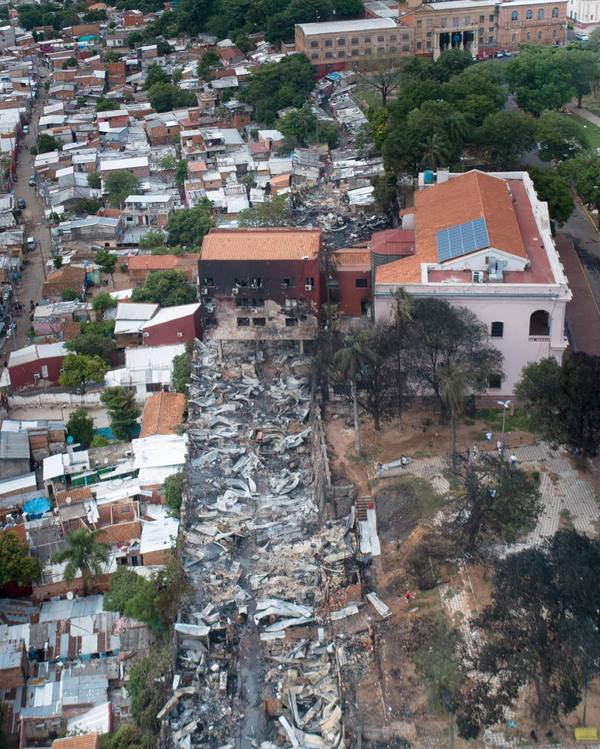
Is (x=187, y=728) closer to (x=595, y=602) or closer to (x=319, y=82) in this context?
(x=595, y=602)

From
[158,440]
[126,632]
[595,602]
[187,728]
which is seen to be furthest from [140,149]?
[595,602]

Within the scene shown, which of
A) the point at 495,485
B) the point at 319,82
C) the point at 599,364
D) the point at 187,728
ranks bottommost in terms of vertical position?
the point at 319,82

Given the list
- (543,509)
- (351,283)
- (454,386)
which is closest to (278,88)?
(351,283)

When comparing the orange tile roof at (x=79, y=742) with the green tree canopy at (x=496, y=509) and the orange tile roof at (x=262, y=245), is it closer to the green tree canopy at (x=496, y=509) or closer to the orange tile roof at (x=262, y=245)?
the green tree canopy at (x=496, y=509)

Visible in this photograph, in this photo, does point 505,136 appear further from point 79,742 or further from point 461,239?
point 79,742

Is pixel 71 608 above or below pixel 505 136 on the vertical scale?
below

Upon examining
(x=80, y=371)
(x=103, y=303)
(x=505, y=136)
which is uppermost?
(x=505, y=136)

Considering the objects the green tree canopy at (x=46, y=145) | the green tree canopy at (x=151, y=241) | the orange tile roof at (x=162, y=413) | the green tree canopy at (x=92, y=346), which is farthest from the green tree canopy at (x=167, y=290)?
the green tree canopy at (x=46, y=145)
